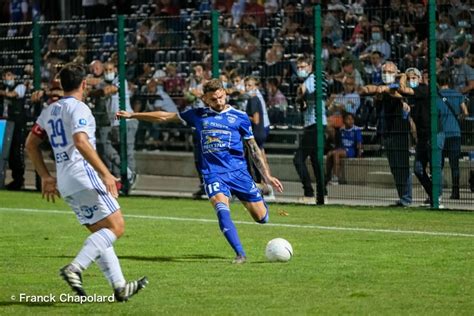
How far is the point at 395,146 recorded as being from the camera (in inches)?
823

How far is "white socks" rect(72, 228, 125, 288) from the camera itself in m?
10.6

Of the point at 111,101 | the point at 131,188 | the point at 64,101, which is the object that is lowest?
the point at 131,188

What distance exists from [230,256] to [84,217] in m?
3.72

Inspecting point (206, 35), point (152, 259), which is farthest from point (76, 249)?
point (206, 35)

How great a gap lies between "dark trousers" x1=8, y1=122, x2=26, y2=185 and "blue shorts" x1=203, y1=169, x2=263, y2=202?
41.0 feet

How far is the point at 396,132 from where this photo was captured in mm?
20938

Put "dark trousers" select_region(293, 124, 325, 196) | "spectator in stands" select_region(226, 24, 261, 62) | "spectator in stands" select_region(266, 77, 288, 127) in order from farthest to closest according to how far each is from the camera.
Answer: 1. "spectator in stands" select_region(226, 24, 261, 62)
2. "spectator in stands" select_region(266, 77, 288, 127)
3. "dark trousers" select_region(293, 124, 325, 196)

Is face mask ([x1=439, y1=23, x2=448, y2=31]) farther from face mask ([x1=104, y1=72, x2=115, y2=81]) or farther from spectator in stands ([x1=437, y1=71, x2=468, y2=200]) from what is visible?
face mask ([x1=104, y1=72, x2=115, y2=81])

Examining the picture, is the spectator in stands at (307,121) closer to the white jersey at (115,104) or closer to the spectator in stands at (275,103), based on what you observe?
the spectator in stands at (275,103)

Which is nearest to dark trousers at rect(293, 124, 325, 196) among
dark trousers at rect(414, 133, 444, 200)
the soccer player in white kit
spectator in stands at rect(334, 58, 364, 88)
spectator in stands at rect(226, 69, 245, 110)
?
spectator in stands at rect(334, 58, 364, 88)

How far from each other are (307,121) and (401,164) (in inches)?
83.0

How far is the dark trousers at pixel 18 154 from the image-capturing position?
86.1 ft

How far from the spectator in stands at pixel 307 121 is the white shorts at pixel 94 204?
11.3m

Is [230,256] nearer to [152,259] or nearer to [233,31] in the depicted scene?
[152,259]
